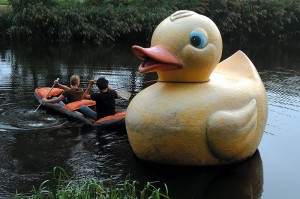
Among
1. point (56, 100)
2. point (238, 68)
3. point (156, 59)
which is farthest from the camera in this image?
point (56, 100)

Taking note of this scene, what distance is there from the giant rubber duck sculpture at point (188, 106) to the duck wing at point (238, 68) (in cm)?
64

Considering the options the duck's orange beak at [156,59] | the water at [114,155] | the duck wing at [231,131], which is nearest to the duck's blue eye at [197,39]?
the duck's orange beak at [156,59]

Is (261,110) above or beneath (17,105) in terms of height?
above

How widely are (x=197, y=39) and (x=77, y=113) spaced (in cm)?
294

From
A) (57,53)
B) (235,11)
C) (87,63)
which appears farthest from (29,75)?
(235,11)

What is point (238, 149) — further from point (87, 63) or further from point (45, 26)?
point (45, 26)

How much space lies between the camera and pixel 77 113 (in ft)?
27.0

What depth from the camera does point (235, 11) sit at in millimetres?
24641

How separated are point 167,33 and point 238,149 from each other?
176 cm

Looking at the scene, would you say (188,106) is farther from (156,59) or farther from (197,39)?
(197,39)

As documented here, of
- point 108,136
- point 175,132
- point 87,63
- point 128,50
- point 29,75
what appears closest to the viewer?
point 175,132

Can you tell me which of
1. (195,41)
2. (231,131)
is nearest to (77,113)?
(195,41)

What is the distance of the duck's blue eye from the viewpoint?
241 inches

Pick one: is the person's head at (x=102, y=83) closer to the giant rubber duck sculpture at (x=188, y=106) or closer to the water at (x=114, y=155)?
the water at (x=114, y=155)
